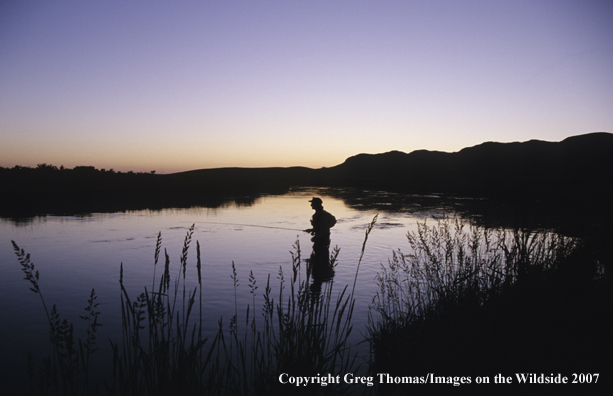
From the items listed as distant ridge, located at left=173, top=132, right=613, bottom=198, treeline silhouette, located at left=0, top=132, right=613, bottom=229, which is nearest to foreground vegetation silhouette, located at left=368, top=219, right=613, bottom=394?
treeline silhouette, located at left=0, top=132, right=613, bottom=229

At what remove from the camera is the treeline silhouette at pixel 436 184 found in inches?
1224

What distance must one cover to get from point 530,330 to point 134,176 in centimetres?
6152

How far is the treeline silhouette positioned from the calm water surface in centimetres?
543

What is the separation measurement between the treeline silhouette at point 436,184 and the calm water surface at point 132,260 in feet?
17.8

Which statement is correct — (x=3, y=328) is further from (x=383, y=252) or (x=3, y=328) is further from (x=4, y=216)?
(x=4, y=216)

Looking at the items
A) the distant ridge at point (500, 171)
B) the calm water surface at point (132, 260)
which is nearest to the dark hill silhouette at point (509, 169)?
the distant ridge at point (500, 171)

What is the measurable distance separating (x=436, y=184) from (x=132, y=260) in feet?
266

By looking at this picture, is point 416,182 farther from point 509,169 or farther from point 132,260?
point 132,260

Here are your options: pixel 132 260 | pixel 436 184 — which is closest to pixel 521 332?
pixel 132 260

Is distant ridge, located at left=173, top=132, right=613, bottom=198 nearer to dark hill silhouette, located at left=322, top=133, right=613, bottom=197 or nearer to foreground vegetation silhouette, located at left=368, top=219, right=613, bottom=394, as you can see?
dark hill silhouette, located at left=322, top=133, right=613, bottom=197

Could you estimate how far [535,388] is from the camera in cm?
343

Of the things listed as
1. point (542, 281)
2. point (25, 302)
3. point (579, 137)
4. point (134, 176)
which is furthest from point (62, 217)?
point (579, 137)

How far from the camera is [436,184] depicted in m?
86.1

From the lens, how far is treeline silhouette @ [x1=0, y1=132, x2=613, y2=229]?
102ft
